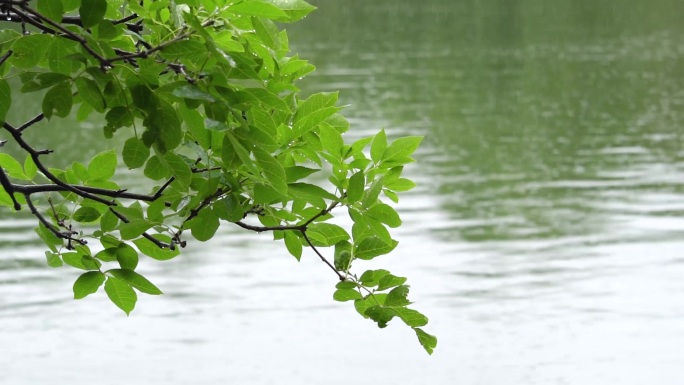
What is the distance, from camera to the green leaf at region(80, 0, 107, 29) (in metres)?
1.53

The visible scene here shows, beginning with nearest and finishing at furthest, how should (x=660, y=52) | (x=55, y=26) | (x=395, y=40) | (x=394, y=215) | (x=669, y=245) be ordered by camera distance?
(x=55, y=26) → (x=394, y=215) → (x=669, y=245) → (x=660, y=52) → (x=395, y=40)

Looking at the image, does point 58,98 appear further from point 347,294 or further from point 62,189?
point 347,294

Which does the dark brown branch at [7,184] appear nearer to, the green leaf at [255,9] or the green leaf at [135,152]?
the green leaf at [135,152]

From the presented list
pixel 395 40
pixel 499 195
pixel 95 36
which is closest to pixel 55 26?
pixel 95 36

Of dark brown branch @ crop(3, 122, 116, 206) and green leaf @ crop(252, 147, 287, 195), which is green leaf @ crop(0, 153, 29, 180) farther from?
green leaf @ crop(252, 147, 287, 195)

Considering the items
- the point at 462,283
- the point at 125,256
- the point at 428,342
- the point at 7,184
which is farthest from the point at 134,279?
the point at 462,283

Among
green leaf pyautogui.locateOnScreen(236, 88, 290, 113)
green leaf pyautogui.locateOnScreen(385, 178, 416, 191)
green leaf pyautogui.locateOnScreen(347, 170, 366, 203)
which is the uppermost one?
green leaf pyautogui.locateOnScreen(236, 88, 290, 113)

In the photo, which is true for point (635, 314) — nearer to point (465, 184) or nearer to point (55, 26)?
point (465, 184)

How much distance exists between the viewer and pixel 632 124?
64.6ft

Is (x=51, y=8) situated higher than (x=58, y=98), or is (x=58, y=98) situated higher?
(x=51, y=8)

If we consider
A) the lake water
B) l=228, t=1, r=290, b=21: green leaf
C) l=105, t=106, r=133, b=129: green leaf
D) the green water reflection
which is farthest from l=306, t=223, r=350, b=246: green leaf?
→ the green water reflection

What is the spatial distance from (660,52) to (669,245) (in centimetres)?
1617

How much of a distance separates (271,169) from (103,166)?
26.8 inches

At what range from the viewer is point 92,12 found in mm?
1537
